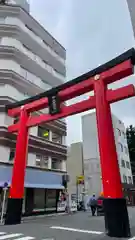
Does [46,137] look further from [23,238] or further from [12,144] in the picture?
[23,238]

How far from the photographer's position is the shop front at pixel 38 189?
14599mm

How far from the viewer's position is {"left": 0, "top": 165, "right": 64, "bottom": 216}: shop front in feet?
47.9

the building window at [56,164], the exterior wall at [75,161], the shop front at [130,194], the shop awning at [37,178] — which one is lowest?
the shop front at [130,194]

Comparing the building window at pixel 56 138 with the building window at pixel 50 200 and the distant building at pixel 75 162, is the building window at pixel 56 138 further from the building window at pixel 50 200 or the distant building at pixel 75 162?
the distant building at pixel 75 162

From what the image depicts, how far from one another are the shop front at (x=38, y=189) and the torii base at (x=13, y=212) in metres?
2.48

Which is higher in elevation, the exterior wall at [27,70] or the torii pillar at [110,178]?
the exterior wall at [27,70]

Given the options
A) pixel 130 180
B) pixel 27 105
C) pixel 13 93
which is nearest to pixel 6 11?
pixel 13 93

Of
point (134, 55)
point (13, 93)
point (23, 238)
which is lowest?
point (23, 238)

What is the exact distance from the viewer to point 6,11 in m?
19.6

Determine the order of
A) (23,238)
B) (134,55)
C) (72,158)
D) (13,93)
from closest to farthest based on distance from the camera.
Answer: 1. (23,238)
2. (134,55)
3. (13,93)
4. (72,158)

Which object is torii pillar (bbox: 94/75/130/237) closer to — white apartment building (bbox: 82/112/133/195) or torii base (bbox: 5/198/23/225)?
torii base (bbox: 5/198/23/225)

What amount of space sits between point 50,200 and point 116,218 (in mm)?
11447

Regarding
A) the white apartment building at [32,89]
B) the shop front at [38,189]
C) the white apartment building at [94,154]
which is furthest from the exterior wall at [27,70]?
the white apartment building at [94,154]

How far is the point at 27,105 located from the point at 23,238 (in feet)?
26.8
